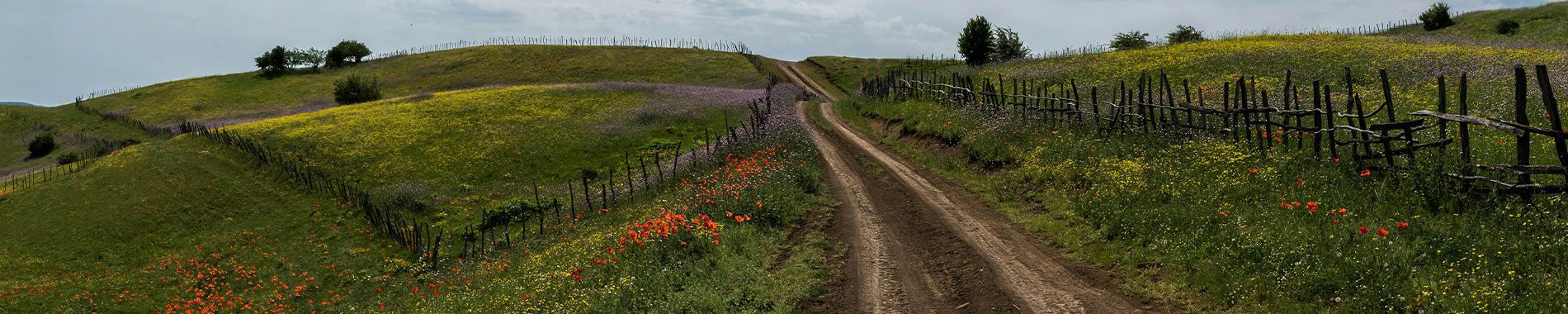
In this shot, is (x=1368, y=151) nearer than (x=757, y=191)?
Yes

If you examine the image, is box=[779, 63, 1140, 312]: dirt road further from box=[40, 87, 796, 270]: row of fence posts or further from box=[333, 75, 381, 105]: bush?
box=[333, 75, 381, 105]: bush

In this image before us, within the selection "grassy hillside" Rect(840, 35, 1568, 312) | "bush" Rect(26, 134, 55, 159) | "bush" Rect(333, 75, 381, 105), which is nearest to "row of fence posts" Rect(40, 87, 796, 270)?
"grassy hillside" Rect(840, 35, 1568, 312)

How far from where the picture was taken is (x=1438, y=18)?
64.4 m

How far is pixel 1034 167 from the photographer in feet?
67.8

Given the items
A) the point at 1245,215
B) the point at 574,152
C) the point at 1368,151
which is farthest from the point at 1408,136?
the point at 574,152

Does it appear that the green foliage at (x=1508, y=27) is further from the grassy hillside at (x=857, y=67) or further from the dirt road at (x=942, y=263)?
the dirt road at (x=942, y=263)

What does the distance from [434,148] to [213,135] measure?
1385cm

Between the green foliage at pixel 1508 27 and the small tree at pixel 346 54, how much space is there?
116309mm

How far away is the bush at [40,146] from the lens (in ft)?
201

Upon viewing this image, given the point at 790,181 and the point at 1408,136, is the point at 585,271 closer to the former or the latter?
the point at 790,181

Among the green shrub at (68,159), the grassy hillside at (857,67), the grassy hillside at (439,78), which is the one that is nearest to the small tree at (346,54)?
the grassy hillside at (439,78)

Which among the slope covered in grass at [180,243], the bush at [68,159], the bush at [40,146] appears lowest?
the slope covered in grass at [180,243]

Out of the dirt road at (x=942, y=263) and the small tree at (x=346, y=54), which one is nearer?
the dirt road at (x=942, y=263)

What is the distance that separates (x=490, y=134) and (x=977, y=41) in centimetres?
4650
